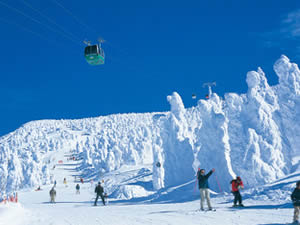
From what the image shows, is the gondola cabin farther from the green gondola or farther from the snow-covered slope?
the snow-covered slope

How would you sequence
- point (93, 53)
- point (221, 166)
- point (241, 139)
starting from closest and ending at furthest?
point (93, 53) → point (221, 166) → point (241, 139)

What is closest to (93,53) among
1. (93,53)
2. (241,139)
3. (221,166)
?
(93,53)

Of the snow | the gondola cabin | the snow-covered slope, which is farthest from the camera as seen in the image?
the snow-covered slope

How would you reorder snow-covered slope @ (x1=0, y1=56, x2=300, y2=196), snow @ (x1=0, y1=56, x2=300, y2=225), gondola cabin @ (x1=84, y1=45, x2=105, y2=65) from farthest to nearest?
snow-covered slope @ (x1=0, y1=56, x2=300, y2=196) → gondola cabin @ (x1=84, y1=45, x2=105, y2=65) → snow @ (x1=0, y1=56, x2=300, y2=225)

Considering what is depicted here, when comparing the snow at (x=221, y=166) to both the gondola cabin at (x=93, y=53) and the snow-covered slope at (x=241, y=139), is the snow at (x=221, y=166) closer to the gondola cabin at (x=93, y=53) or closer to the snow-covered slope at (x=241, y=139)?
the snow-covered slope at (x=241, y=139)

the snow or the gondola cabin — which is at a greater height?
the gondola cabin

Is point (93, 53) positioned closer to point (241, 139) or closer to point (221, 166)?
point (221, 166)

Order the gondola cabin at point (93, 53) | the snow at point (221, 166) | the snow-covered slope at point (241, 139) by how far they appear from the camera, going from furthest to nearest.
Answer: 1. the snow-covered slope at point (241, 139)
2. the gondola cabin at point (93, 53)
3. the snow at point (221, 166)

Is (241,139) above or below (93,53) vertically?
below

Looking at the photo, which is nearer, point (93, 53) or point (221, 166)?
point (93, 53)

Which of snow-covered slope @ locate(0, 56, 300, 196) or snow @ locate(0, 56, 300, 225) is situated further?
snow-covered slope @ locate(0, 56, 300, 196)

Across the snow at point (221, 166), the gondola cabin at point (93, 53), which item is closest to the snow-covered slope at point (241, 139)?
the snow at point (221, 166)

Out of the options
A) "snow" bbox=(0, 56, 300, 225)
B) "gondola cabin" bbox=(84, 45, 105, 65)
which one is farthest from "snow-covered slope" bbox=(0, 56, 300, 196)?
"gondola cabin" bbox=(84, 45, 105, 65)

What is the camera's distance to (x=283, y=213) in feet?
34.6
